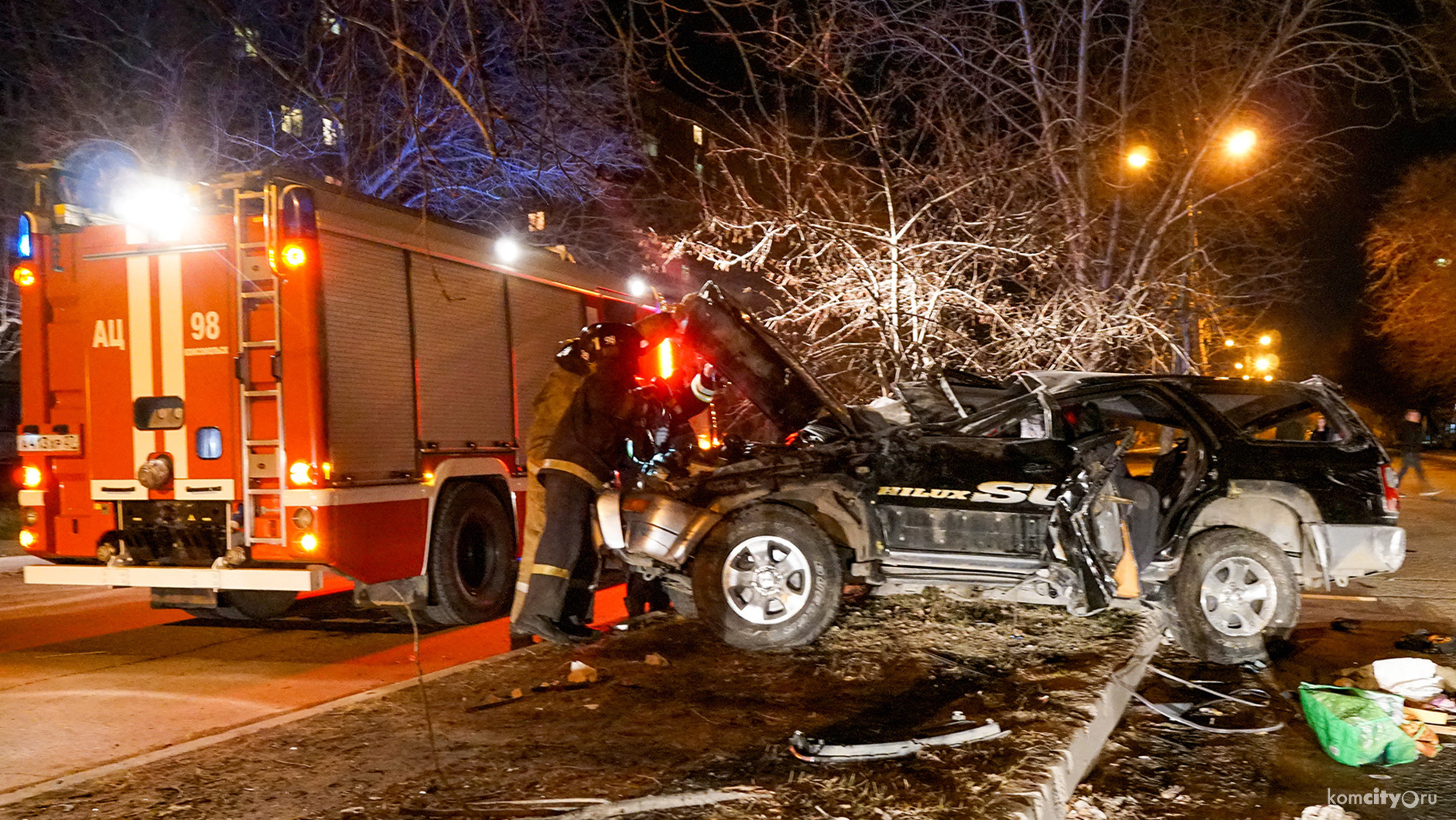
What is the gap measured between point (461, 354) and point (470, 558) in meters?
1.61

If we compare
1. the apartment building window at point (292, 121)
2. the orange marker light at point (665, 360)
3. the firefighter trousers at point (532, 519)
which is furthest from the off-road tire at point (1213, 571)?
the apartment building window at point (292, 121)

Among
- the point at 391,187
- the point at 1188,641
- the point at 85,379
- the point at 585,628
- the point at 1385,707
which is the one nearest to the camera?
the point at 1385,707

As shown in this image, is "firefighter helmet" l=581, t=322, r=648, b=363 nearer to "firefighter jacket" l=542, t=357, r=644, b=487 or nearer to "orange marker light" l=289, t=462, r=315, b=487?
"firefighter jacket" l=542, t=357, r=644, b=487

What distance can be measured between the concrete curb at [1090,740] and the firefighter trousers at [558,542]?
322 centimetres

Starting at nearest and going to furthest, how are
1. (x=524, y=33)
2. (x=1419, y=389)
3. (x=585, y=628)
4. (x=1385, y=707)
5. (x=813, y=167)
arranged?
(x=1385, y=707), (x=524, y=33), (x=585, y=628), (x=813, y=167), (x=1419, y=389)

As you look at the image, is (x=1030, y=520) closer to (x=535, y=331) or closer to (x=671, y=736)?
(x=671, y=736)

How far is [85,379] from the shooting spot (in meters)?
7.05

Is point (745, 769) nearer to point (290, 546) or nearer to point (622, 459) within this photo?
point (622, 459)

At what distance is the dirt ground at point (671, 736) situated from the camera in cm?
383

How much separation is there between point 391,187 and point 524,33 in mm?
12294

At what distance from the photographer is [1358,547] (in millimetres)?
6195

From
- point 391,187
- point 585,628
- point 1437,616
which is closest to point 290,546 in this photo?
point 585,628

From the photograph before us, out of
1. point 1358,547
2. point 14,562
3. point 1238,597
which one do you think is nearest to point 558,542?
point 1238,597

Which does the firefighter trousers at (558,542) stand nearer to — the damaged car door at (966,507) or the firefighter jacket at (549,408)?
the firefighter jacket at (549,408)
